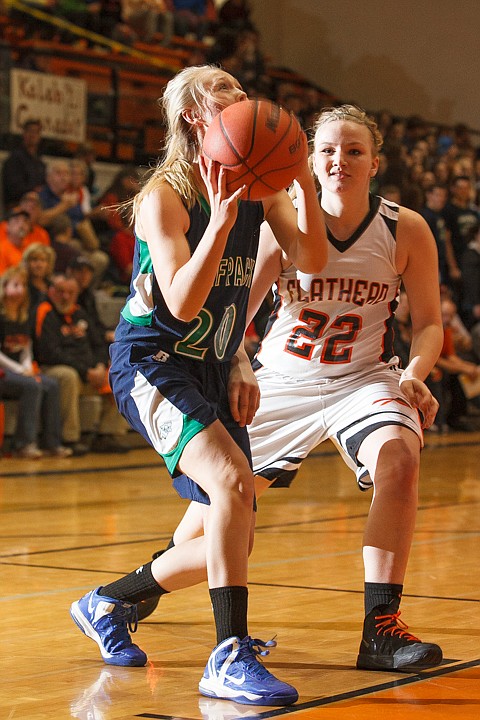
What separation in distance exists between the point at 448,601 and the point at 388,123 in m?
13.9

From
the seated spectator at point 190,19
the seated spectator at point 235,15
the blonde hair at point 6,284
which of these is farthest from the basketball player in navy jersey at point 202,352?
the seated spectator at point 235,15

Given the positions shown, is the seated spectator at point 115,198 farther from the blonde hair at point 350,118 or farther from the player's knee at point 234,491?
the player's knee at point 234,491

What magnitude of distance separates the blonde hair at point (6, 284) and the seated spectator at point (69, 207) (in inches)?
71.2

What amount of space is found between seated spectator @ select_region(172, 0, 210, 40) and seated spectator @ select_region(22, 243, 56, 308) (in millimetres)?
8011

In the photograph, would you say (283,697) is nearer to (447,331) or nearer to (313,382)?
(313,382)

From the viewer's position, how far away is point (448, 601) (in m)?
4.27

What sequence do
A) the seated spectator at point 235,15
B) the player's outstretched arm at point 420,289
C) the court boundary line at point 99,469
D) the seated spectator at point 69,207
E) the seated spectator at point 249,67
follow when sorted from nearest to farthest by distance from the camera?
the player's outstretched arm at point 420,289 < the court boundary line at point 99,469 < the seated spectator at point 69,207 < the seated spectator at point 249,67 < the seated spectator at point 235,15

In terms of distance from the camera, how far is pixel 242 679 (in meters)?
2.96

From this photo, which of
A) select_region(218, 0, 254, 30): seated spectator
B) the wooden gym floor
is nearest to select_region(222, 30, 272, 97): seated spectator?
select_region(218, 0, 254, 30): seated spectator

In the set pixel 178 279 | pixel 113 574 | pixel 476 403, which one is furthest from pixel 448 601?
pixel 476 403

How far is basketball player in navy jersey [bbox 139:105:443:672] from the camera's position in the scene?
12.3ft

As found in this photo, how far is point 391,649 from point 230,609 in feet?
1.86

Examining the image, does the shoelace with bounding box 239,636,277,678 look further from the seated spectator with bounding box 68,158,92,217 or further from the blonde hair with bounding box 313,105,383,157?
the seated spectator with bounding box 68,158,92,217

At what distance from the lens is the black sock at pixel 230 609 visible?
3.04m
